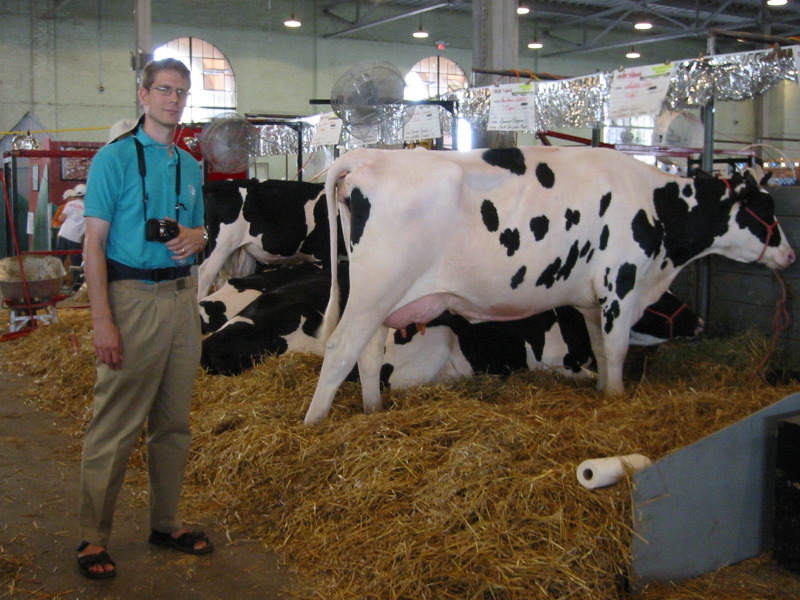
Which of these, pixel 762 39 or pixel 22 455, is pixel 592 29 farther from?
pixel 22 455

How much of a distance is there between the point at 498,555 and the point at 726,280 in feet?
11.1

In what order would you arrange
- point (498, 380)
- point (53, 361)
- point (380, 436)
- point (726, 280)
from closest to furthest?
point (380, 436), point (498, 380), point (726, 280), point (53, 361)

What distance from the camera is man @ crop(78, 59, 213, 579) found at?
9.79 feet

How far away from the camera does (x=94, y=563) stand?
10.2 feet

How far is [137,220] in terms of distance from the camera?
3066mm

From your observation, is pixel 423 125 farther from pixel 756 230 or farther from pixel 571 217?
pixel 756 230

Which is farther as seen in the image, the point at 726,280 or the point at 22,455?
the point at 726,280

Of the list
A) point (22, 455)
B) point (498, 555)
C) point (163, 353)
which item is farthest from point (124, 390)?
point (22, 455)

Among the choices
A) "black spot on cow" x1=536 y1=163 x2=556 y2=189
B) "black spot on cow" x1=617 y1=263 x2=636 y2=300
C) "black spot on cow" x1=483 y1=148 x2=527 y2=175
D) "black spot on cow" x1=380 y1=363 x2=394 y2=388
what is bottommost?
"black spot on cow" x1=380 y1=363 x2=394 y2=388

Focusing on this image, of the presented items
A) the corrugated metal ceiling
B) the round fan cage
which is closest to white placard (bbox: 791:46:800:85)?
the round fan cage

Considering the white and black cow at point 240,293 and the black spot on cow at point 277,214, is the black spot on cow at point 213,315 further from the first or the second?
the black spot on cow at point 277,214

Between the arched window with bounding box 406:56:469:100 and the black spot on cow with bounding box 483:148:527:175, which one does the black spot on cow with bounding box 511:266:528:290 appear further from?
the arched window with bounding box 406:56:469:100

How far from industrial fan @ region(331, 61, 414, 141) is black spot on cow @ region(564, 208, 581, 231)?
8.49 ft

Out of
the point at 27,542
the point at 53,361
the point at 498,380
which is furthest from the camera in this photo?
the point at 53,361
